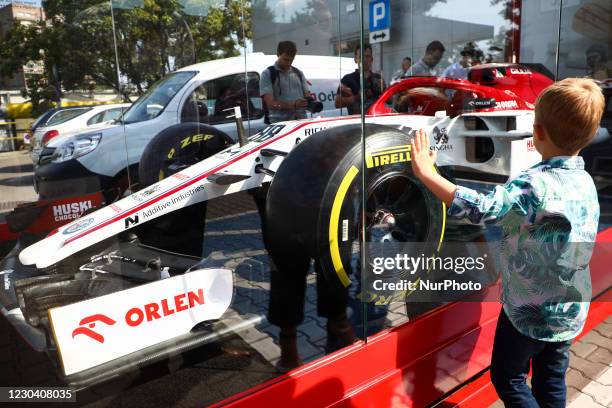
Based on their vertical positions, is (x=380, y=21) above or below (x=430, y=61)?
above

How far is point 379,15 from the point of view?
1.85m

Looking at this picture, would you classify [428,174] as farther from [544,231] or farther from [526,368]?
[526,368]

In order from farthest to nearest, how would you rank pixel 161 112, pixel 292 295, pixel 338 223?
pixel 161 112
pixel 292 295
pixel 338 223

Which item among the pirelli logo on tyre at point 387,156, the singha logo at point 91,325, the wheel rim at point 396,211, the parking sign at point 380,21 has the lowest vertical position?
the singha logo at point 91,325

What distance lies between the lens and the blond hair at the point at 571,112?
1340 mm

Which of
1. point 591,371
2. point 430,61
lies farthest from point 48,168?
point 591,371

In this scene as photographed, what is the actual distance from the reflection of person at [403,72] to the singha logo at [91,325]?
142cm

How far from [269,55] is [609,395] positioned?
213cm

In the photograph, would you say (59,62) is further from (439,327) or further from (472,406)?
(472,406)

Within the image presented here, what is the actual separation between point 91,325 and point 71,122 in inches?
34.2

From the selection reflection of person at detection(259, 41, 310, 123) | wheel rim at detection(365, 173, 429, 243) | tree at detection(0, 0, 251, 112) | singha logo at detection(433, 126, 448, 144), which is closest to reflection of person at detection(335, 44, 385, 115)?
reflection of person at detection(259, 41, 310, 123)

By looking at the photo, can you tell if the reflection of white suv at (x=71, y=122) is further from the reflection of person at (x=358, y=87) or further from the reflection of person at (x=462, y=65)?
the reflection of person at (x=462, y=65)

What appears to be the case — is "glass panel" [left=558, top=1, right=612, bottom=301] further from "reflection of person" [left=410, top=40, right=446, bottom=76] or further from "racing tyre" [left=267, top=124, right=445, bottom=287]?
"racing tyre" [left=267, top=124, right=445, bottom=287]

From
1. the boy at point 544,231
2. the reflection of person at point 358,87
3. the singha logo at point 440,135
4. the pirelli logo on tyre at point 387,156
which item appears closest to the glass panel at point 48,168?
the reflection of person at point 358,87
